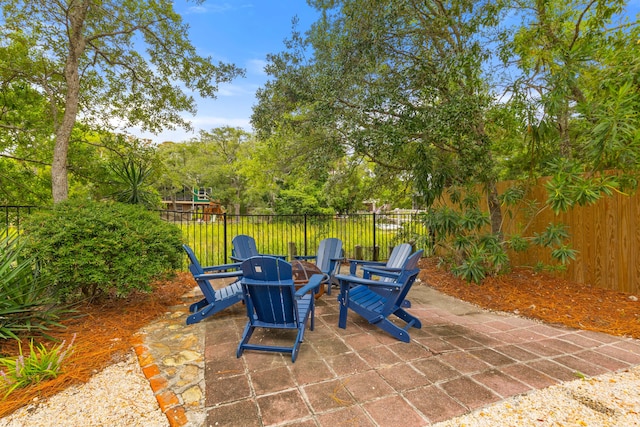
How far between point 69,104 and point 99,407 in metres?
4.29

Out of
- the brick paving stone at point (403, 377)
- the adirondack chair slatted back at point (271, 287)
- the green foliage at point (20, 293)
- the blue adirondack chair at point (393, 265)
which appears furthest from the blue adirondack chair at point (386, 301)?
the green foliage at point (20, 293)

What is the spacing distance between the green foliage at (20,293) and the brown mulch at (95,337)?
0.17 meters

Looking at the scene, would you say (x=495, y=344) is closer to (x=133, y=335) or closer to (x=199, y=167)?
(x=133, y=335)

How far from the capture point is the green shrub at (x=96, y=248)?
3059 mm

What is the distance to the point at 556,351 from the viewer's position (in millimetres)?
2672

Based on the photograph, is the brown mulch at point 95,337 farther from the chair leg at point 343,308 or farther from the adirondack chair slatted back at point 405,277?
the adirondack chair slatted back at point 405,277

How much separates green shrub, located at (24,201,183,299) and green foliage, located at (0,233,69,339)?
11 cm

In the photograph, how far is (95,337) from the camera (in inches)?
116

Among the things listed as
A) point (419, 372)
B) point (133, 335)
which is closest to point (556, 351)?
point (419, 372)

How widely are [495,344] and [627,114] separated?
108 inches

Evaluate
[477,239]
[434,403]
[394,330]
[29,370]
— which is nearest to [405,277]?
[394,330]

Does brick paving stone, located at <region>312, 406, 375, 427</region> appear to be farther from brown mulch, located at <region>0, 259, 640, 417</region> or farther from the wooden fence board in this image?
the wooden fence board

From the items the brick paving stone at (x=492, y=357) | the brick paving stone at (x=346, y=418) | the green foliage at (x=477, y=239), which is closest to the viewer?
the brick paving stone at (x=346, y=418)

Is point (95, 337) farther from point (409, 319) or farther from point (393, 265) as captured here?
point (393, 265)
